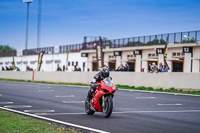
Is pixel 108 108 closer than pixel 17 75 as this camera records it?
Yes

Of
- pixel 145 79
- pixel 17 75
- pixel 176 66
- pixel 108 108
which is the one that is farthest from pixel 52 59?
pixel 108 108

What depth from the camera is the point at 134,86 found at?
29.7 m

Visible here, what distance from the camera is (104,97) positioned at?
11.5m

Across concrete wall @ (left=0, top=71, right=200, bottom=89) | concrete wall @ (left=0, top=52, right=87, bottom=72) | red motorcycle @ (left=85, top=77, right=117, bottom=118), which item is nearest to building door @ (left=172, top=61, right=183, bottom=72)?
concrete wall @ (left=0, top=52, right=87, bottom=72)

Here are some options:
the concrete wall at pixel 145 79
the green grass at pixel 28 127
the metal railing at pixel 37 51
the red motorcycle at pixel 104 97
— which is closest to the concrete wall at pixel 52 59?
the metal railing at pixel 37 51

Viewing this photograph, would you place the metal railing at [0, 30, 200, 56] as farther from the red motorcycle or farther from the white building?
the red motorcycle

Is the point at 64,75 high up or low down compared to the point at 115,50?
down

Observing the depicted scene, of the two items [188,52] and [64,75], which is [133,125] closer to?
[64,75]

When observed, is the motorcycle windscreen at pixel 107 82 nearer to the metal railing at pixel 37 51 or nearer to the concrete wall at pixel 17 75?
the concrete wall at pixel 17 75

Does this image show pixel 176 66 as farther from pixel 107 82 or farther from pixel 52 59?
pixel 107 82

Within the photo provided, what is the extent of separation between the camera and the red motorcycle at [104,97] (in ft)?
36.7

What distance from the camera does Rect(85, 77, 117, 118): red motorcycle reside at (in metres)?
11.2

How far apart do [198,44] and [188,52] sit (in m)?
2.11

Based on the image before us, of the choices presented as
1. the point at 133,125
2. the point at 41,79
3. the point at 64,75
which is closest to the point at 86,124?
the point at 133,125
